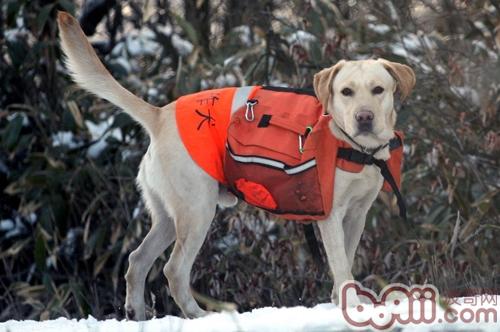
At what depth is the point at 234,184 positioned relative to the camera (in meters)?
4.44

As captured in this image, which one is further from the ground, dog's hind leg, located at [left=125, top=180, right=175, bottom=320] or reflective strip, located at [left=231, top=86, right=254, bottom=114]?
reflective strip, located at [left=231, top=86, right=254, bottom=114]

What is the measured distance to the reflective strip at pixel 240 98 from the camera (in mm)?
4484

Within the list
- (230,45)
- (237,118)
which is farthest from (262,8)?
(237,118)

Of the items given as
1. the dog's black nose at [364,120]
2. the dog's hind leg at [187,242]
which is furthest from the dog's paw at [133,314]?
the dog's black nose at [364,120]

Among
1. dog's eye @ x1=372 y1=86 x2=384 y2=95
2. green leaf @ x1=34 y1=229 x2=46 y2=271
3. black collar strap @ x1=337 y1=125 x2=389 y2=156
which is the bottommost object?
green leaf @ x1=34 y1=229 x2=46 y2=271

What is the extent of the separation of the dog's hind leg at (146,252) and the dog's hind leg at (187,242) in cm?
19

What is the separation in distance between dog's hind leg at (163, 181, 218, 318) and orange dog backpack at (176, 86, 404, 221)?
0.15 meters

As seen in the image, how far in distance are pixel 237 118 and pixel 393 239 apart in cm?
243

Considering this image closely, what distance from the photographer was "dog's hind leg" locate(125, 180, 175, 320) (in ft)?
15.0

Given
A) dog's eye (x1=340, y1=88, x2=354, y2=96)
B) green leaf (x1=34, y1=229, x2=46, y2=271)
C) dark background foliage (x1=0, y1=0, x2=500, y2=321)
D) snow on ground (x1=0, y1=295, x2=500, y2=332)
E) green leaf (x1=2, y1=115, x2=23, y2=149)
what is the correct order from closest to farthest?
snow on ground (x1=0, y1=295, x2=500, y2=332) < dog's eye (x1=340, y1=88, x2=354, y2=96) < dark background foliage (x1=0, y1=0, x2=500, y2=321) < green leaf (x1=34, y1=229, x2=46, y2=271) < green leaf (x1=2, y1=115, x2=23, y2=149)

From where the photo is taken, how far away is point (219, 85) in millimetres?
7086

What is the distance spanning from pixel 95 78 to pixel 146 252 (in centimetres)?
81

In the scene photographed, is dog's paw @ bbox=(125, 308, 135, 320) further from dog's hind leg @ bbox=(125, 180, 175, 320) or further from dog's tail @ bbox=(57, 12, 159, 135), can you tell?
dog's tail @ bbox=(57, 12, 159, 135)

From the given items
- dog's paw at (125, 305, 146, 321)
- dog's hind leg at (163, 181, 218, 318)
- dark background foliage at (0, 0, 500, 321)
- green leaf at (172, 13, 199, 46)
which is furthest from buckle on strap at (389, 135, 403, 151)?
green leaf at (172, 13, 199, 46)
